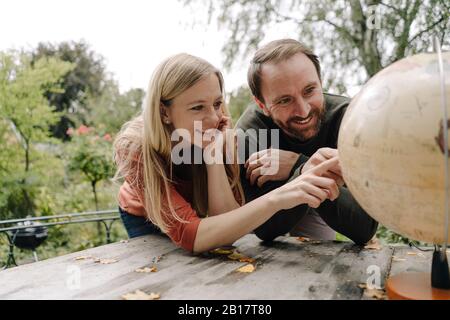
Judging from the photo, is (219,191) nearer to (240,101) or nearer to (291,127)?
(291,127)

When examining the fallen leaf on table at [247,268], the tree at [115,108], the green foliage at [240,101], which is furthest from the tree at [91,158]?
the fallen leaf on table at [247,268]

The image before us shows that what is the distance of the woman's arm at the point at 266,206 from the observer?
77.4 inches

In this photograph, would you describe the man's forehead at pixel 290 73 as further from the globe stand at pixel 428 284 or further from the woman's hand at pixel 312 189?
the globe stand at pixel 428 284

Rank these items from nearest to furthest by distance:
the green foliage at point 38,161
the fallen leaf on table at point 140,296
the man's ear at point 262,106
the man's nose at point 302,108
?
the fallen leaf on table at point 140,296, the man's nose at point 302,108, the man's ear at point 262,106, the green foliage at point 38,161

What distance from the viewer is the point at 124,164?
8.41ft

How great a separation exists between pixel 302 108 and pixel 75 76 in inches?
713

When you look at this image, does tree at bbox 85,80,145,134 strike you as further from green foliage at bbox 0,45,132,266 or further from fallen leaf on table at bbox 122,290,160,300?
fallen leaf on table at bbox 122,290,160,300

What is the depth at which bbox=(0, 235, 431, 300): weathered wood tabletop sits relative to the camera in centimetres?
172

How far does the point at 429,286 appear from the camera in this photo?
1.61 m

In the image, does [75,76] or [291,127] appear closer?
[291,127]

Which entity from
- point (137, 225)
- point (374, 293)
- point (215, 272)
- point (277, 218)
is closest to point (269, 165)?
point (277, 218)

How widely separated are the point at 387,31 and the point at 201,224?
526 cm

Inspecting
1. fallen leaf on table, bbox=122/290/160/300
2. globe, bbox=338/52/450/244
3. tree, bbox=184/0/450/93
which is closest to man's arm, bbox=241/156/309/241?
globe, bbox=338/52/450/244

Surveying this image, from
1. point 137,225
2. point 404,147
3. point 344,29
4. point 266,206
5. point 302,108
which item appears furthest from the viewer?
point 344,29
